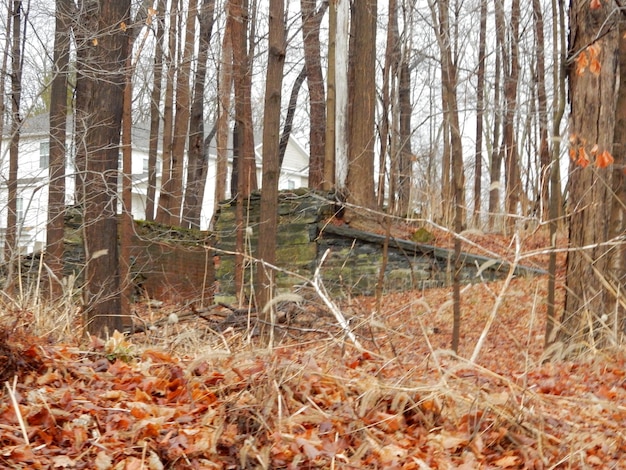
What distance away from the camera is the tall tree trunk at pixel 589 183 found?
740 cm

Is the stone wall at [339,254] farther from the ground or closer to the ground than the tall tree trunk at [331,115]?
closer to the ground

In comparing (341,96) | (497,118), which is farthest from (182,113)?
(497,118)

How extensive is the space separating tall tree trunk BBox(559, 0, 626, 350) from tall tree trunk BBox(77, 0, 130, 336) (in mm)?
6526

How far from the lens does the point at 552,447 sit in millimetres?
3760

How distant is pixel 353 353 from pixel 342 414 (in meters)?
1.50

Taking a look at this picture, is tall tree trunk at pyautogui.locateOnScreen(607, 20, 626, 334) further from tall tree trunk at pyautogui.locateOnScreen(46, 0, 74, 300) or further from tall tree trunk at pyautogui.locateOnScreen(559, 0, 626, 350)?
tall tree trunk at pyautogui.locateOnScreen(46, 0, 74, 300)

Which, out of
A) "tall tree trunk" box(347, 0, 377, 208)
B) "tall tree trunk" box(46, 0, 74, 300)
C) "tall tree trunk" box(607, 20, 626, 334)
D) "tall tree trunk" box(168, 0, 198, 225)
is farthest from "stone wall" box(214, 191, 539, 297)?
"tall tree trunk" box(607, 20, 626, 334)

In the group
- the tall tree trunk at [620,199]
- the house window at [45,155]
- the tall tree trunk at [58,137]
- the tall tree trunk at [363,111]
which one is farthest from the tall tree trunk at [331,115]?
the tall tree trunk at [620,199]

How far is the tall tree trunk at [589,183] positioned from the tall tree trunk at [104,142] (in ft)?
21.4

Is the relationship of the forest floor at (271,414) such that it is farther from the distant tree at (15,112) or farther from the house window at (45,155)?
the house window at (45,155)

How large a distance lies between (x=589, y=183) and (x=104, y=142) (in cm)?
737

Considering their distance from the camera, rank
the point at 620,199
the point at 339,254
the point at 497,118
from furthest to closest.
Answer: the point at 497,118
the point at 339,254
the point at 620,199

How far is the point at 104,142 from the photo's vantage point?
12.1 meters

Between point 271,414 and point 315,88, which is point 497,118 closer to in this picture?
point 315,88
